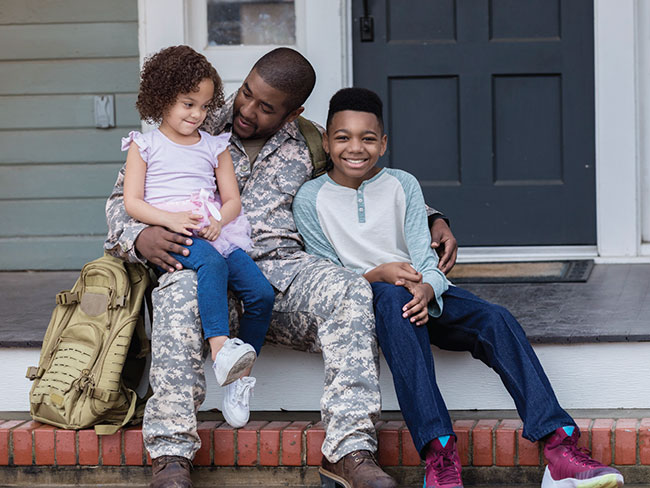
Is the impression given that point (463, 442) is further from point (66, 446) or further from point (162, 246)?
point (66, 446)

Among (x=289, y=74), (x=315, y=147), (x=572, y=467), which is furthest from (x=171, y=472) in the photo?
(x=289, y=74)

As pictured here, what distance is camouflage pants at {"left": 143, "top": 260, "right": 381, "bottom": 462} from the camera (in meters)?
2.57

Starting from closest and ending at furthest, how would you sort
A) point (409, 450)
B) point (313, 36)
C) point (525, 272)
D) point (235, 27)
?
point (409, 450) → point (525, 272) → point (313, 36) → point (235, 27)

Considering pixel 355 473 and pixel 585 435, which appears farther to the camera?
pixel 585 435

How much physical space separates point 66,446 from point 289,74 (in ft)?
4.34

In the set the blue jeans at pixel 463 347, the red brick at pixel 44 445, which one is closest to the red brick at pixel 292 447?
the blue jeans at pixel 463 347

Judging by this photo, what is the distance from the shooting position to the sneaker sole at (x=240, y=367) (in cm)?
256

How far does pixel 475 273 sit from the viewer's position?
14.1 ft

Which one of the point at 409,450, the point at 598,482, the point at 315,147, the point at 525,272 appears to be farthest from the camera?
the point at 525,272

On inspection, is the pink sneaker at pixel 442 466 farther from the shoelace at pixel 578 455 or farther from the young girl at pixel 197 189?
the young girl at pixel 197 189

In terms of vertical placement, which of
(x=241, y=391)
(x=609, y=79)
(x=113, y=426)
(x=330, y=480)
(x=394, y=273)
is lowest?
(x=330, y=480)

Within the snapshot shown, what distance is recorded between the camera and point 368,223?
293cm

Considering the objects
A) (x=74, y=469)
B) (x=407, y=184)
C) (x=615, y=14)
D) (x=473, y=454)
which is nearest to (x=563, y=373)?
(x=473, y=454)

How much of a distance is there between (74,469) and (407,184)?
1324 millimetres
